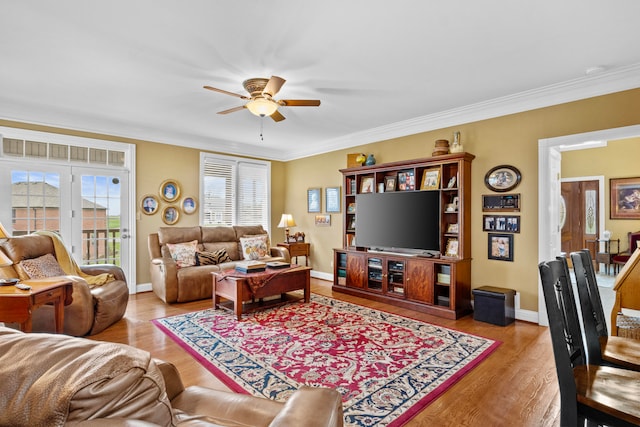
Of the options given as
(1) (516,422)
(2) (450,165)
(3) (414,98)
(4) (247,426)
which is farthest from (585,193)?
(4) (247,426)

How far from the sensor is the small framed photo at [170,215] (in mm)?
5645

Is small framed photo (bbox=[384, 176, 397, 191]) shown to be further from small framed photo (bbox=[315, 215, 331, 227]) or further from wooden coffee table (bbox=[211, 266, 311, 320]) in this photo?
wooden coffee table (bbox=[211, 266, 311, 320])

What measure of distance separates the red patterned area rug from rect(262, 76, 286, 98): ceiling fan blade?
2.39 m

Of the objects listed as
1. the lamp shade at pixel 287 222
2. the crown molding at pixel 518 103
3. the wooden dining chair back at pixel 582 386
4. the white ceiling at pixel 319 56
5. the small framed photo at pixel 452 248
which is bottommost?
the wooden dining chair back at pixel 582 386

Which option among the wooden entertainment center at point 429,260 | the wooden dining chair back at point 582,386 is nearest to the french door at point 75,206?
the wooden entertainment center at point 429,260

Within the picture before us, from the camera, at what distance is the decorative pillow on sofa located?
18.6ft

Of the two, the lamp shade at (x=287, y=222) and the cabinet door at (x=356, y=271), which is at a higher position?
the lamp shade at (x=287, y=222)

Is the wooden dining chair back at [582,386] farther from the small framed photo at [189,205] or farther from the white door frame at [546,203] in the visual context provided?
the small framed photo at [189,205]

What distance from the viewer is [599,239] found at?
23.2 ft

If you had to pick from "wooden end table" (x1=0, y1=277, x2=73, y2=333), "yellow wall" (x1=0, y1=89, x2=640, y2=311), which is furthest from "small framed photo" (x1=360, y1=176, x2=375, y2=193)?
"wooden end table" (x1=0, y1=277, x2=73, y2=333)

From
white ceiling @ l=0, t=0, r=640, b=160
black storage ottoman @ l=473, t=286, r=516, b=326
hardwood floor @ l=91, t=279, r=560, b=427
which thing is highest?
white ceiling @ l=0, t=0, r=640, b=160

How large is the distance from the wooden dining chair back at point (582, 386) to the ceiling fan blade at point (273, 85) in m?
2.42

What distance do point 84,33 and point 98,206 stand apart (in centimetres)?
316

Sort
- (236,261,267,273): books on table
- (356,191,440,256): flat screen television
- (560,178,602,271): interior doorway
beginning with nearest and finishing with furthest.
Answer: (236,261,267,273): books on table, (356,191,440,256): flat screen television, (560,178,602,271): interior doorway
